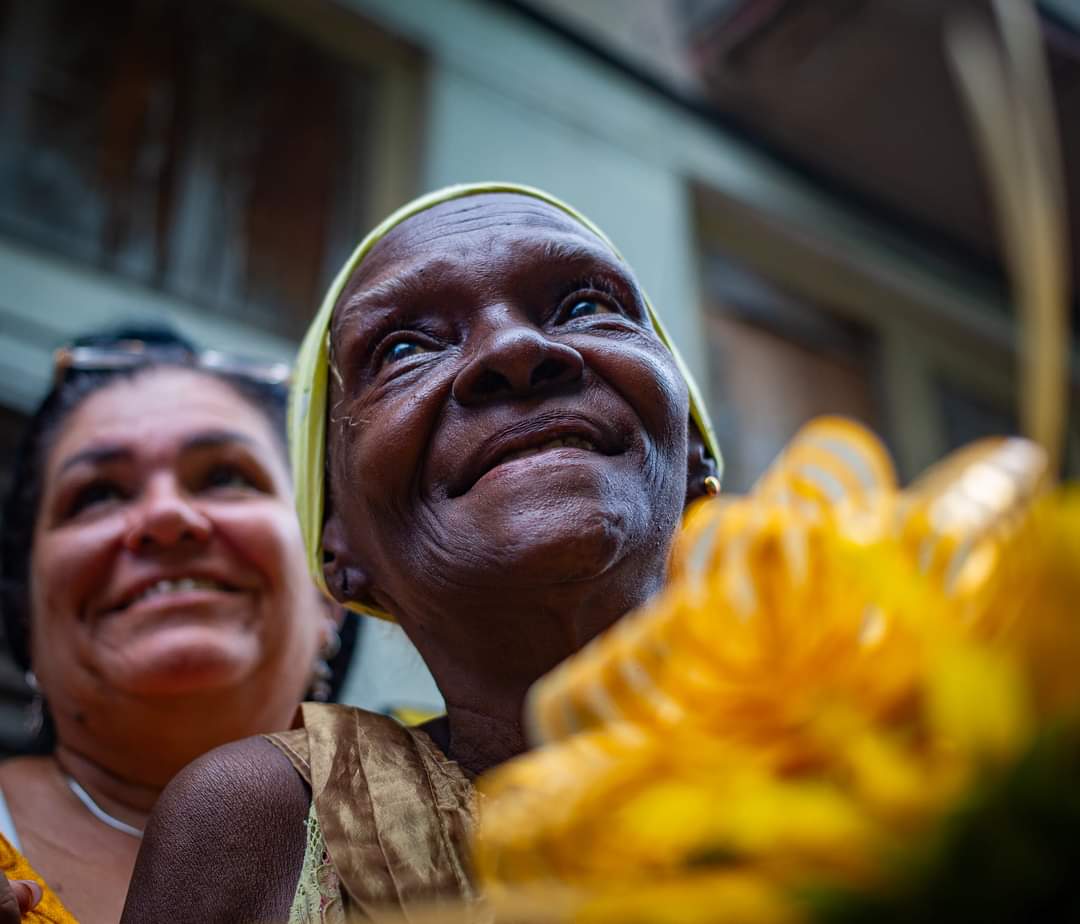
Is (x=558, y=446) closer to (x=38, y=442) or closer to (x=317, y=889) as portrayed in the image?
(x=317, y=889)

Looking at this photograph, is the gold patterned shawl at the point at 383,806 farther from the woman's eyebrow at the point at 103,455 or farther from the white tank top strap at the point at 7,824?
the woman's eyebrow at the point at 103,455

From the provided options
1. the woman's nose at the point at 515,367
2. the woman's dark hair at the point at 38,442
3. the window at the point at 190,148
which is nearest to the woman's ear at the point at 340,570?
the woman's nose at the point at 515,367

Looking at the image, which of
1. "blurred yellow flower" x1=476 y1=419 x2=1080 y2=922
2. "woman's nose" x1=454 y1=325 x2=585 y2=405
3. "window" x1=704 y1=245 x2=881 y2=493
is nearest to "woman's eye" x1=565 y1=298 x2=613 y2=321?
"woman's nose" x1=454 y1=325 x2=585 y2=405

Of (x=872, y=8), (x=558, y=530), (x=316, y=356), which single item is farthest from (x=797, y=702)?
(x=872, y=8)

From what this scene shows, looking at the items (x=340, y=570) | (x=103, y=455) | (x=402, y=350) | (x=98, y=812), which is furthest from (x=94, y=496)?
(x=402, y=350)

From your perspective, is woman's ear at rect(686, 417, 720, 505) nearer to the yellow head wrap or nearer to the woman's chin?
the yellow head wrap

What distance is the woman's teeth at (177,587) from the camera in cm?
161

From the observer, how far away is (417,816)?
100 cm

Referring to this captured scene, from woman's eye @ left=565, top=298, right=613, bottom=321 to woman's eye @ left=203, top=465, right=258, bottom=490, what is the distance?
0.77 metres

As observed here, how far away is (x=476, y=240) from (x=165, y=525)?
674 mm

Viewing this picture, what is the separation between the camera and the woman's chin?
5.08 ft

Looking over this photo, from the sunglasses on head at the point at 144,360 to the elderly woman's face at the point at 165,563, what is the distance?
135mm

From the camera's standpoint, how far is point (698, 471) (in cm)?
137

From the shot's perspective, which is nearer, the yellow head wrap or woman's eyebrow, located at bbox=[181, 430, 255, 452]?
the yellow head wrap
